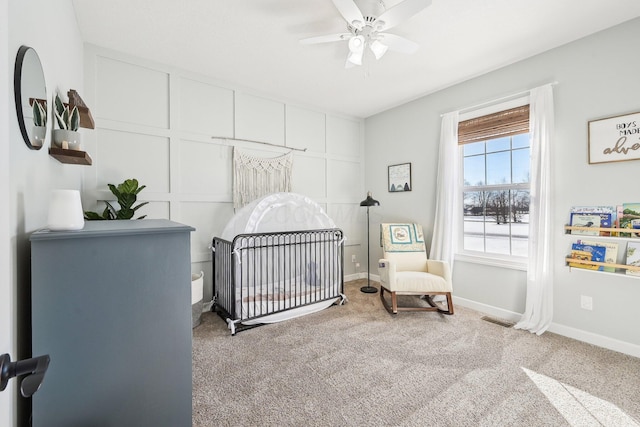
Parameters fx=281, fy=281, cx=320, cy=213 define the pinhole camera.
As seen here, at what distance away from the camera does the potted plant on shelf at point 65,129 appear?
140 centimetres

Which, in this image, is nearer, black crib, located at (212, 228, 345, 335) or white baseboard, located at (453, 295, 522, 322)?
black crib, located at (212, 228, 345, 335)

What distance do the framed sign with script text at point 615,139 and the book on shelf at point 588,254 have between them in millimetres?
734

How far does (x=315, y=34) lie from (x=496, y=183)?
249 cm

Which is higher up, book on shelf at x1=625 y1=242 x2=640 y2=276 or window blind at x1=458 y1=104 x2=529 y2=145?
window blind at x1=458 y1=104 x2=529 y2=145

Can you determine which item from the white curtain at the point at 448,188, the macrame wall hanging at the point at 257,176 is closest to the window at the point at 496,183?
the white curtain at the point at 448,188

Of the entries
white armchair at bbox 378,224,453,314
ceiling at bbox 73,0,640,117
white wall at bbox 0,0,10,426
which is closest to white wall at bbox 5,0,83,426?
white wall at bbox 0,0,10,426

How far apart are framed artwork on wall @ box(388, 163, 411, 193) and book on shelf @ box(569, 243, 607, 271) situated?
75.6 inches

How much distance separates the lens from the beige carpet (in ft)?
5.30

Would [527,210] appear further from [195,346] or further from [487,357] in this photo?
[195,346]

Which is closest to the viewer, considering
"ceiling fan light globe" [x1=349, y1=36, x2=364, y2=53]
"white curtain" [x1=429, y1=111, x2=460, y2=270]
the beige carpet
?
the beige carpet

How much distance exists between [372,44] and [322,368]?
98.2 inches

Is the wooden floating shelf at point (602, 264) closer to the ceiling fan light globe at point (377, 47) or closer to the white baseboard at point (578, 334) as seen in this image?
the white baseboard at point (578, 334)

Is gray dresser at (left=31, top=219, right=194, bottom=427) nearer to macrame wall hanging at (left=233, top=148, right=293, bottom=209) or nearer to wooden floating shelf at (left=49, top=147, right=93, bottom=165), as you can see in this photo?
wooden floating shelf at (left=49, top=147, right=93, bottom=165)

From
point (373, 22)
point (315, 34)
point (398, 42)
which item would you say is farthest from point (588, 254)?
point (315, 34)
